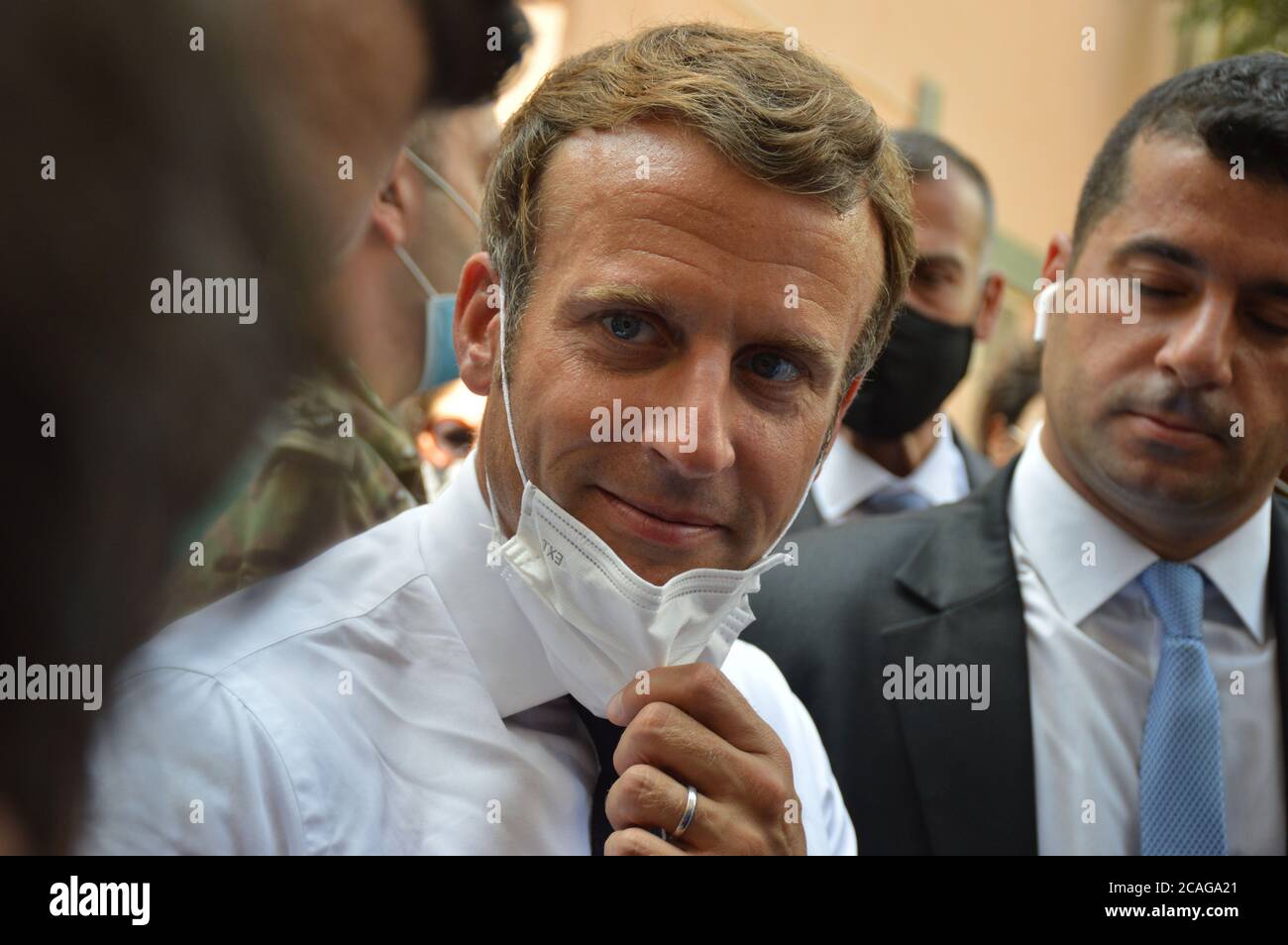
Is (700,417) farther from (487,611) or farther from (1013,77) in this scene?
(1013,77)

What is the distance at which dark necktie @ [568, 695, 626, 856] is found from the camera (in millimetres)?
1397

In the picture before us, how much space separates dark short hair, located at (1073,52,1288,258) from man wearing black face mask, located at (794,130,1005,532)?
0.56m

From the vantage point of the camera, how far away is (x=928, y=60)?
6.21 meters

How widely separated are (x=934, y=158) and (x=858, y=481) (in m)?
0.74

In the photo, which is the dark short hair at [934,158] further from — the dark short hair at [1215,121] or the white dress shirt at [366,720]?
the white dress shirt at [366,720]

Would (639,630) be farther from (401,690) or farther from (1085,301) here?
(1085,301)

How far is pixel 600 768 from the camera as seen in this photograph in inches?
56.9

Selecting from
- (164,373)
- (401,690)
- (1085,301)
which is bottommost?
(401,690)

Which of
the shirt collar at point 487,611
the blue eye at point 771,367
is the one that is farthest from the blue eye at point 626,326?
the shirt collar at point 487,611

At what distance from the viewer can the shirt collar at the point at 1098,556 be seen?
6.18 ft

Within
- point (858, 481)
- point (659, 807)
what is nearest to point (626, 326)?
point (659, 807)

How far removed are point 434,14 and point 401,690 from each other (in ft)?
2.54

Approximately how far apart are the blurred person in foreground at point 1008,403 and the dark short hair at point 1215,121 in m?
2.15
